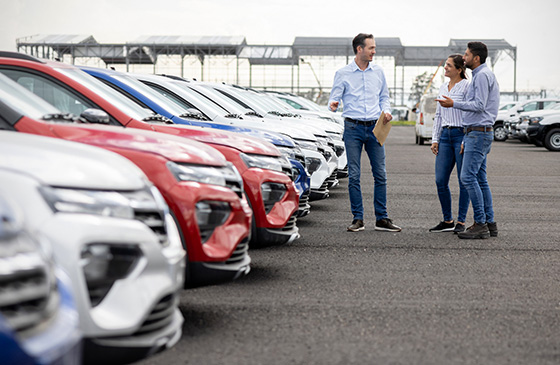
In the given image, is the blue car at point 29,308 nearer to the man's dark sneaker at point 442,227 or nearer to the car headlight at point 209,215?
the car headlight at point 209,215

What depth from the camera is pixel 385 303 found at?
5.40 meters

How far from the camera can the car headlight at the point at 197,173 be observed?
184 inches

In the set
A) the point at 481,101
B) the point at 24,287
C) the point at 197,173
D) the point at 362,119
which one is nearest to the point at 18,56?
the point at 197,173

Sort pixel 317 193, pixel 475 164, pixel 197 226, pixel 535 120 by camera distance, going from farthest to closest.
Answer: pixel 535 120 < pixel 317 193 < pixel 475 164 < pixel 197 226

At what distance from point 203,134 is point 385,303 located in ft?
6.98

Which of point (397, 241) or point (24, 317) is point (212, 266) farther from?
point (397, 241)

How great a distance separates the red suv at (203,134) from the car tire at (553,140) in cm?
2357

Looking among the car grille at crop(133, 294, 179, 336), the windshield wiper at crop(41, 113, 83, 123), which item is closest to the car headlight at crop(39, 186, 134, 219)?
the car grille at crop(133, 294, 179, 336)

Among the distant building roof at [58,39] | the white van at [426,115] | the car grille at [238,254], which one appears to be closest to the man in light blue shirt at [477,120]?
the car grille at [238,254]

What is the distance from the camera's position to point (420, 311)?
5.19 metres

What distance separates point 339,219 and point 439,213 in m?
1.54

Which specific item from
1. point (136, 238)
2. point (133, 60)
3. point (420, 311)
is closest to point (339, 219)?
point (420, 311)

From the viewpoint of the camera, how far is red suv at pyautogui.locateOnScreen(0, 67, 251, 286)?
15.2 feet

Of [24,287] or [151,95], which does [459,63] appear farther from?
[24,287]
